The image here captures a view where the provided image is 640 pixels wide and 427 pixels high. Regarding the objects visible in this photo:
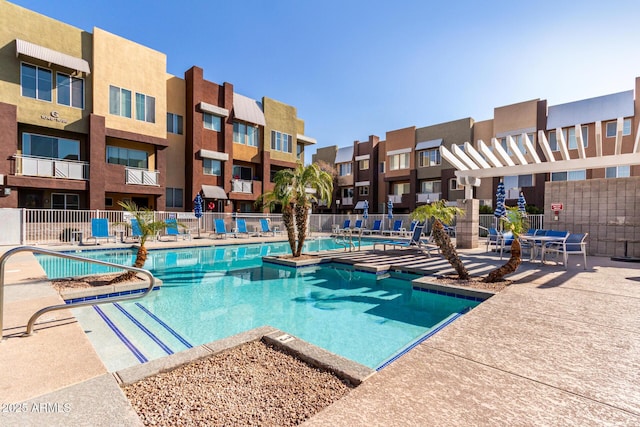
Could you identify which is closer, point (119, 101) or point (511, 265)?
point (511, 265)

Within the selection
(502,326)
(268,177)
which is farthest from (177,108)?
(502,326)

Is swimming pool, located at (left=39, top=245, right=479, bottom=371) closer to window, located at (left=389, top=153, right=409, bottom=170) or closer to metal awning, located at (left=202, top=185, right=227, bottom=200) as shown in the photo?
metal awning, located at (left=202, top=185, right=227, bottom=200)

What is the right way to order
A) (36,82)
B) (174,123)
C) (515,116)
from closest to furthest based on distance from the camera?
1. (36,82)
2. (174,123)
3. (515,116)

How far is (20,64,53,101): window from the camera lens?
15.9m

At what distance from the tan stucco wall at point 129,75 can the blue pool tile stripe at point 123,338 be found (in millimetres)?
16648

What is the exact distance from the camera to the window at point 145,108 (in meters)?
19.7

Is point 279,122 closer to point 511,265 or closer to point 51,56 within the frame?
point 51,56

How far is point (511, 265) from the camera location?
668 centimetres

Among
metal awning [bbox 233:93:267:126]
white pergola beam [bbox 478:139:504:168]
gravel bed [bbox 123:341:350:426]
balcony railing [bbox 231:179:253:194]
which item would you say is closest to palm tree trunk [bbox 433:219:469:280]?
gravel bed [bbox 123:341:350:426]

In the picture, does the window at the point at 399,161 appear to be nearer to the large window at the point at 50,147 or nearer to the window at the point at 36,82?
the large window at the point at 50,147

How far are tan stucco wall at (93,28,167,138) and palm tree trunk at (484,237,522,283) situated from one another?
2086cm

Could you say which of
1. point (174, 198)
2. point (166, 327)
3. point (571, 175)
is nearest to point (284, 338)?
point (166, 327)

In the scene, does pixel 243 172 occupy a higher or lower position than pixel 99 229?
higher

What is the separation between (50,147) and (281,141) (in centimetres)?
1645
